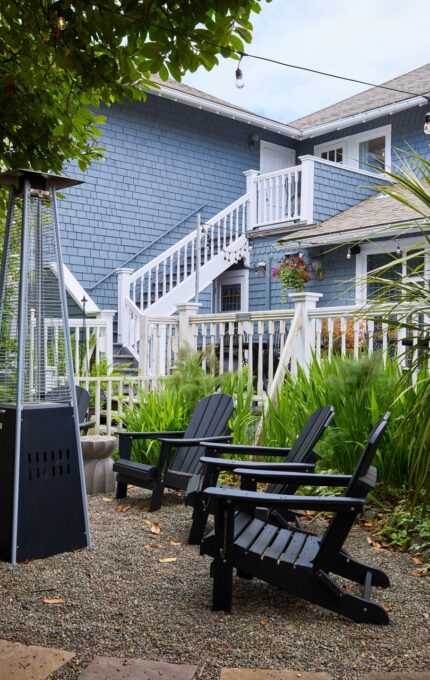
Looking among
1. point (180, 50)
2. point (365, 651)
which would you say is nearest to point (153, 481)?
point (365, 651)

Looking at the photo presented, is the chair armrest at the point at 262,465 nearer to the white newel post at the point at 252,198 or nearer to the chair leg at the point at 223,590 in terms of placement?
the chair leg at the point at 223,590

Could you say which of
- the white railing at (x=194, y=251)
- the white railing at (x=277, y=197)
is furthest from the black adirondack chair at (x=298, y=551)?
the white railing at (x=277, y=197)

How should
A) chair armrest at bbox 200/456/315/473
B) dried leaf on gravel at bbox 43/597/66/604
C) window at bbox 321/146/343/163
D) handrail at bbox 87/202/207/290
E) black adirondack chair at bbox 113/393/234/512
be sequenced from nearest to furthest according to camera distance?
dried leaf on gravel at bbox 43/597/66/604, chair armrest at bbox 200/456/315/473, black adirondack chair at bbox 113/393/234/512, handrail at bbox 87/202/207/290, window at bbox 321/146/343/163

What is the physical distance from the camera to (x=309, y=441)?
3996 mm

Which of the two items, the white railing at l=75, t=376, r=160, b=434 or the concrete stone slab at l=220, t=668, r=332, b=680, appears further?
the white railing at l=75, t=376, r=160, b=434

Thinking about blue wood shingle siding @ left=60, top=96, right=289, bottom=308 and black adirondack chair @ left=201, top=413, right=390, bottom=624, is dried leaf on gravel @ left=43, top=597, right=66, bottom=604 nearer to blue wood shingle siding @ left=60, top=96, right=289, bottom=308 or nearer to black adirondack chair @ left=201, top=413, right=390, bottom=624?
black adirondack chair @ left=201, top=413, right=390, bottom=624

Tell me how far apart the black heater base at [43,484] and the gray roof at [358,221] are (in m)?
7.62

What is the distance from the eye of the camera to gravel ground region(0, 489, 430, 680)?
8.42 ft

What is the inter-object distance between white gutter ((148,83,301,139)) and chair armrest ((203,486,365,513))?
10.3 m

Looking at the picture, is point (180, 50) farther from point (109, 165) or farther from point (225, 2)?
point (109, 165)

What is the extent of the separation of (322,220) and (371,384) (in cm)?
778

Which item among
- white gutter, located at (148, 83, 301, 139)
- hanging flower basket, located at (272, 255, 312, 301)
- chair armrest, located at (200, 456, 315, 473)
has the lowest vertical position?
chair armrest, located at (200, 456, 315, 473)

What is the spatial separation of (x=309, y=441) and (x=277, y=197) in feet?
30.4

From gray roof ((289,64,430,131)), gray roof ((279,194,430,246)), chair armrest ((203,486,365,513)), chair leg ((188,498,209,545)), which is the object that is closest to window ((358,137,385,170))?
gray roof ((289,64,430,131))
